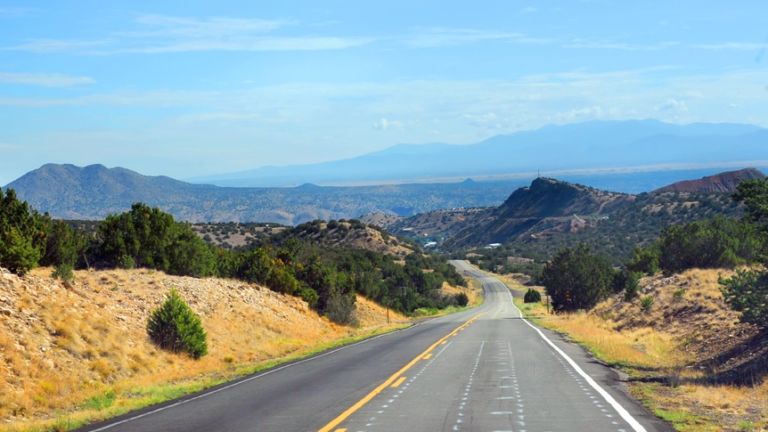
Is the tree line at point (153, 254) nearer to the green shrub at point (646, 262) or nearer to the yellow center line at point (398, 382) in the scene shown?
the yellow center line at point (398, 382)

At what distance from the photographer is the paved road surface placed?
1300 cm

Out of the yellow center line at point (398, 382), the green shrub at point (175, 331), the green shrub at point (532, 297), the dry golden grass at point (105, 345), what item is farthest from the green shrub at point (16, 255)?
the green shrub at point (532, 297)

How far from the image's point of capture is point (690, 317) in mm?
41594

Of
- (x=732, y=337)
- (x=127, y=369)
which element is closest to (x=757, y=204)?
(x=732, y=337)

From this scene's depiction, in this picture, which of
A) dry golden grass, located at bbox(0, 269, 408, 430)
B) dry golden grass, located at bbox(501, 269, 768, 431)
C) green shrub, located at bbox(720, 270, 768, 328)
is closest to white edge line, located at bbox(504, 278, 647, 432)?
dry golden grass, located at bbox(501, 269, 768, 431)

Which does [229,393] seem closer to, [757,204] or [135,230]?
[757,204]

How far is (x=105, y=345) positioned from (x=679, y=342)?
26.1 m

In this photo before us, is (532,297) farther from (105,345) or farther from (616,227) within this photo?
(105,345)

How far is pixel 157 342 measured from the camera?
27.6m

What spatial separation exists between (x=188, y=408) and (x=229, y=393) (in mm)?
2469

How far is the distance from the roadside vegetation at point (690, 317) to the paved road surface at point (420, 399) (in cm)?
124

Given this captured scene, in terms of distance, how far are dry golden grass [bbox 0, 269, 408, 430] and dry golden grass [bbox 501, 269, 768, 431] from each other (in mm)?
11489

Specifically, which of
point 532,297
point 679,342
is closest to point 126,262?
point 679,342

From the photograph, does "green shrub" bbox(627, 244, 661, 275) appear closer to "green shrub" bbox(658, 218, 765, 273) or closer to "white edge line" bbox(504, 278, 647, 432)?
"green shrub" bbox(658, 218, 765, 273)
